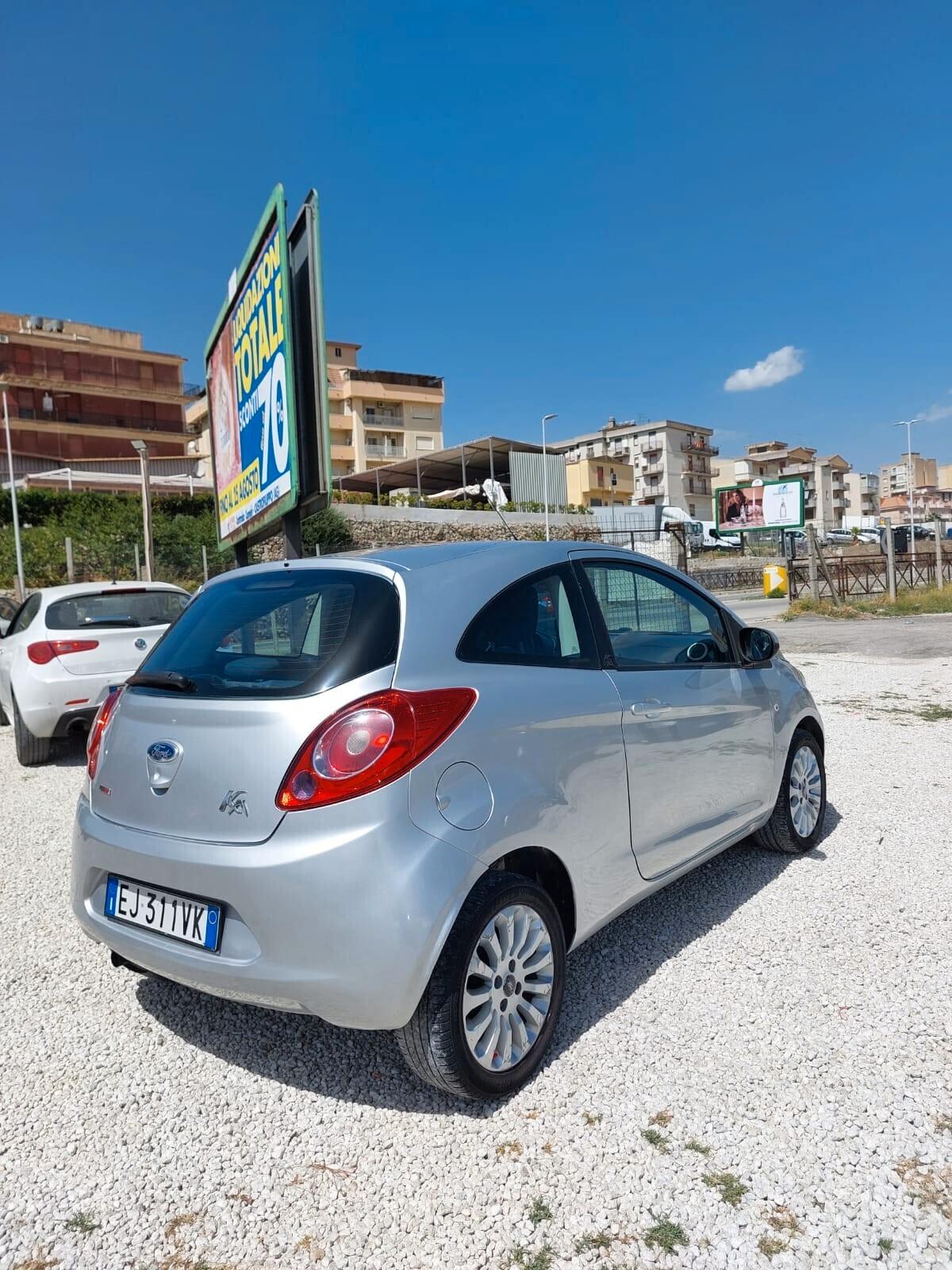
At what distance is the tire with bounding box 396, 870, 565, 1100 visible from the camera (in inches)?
84.2

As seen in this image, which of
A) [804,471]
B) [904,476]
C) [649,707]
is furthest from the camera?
[904,476]

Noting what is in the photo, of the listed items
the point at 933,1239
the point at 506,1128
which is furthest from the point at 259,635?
the point at 933,1239

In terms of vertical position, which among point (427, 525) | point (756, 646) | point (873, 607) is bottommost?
point (873, 607)

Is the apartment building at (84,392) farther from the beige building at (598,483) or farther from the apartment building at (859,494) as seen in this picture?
the apartment building at (859,494)

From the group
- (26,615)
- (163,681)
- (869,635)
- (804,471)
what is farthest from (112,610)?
(804,471)

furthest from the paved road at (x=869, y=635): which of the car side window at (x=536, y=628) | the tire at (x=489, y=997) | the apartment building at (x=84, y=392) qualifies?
the apartment building at (x=84, y=392)

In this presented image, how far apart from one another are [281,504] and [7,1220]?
255 inches

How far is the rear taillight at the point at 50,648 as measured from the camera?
658cm

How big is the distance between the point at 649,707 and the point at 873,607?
23035 millimetres

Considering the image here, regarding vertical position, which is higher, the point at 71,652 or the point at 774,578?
the point at 774,578

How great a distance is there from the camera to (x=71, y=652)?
21.7 feet

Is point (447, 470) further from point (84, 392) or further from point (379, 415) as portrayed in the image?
point (84, 392)

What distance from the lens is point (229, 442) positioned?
10.8 meters

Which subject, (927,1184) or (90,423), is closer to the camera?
(927,1184)
